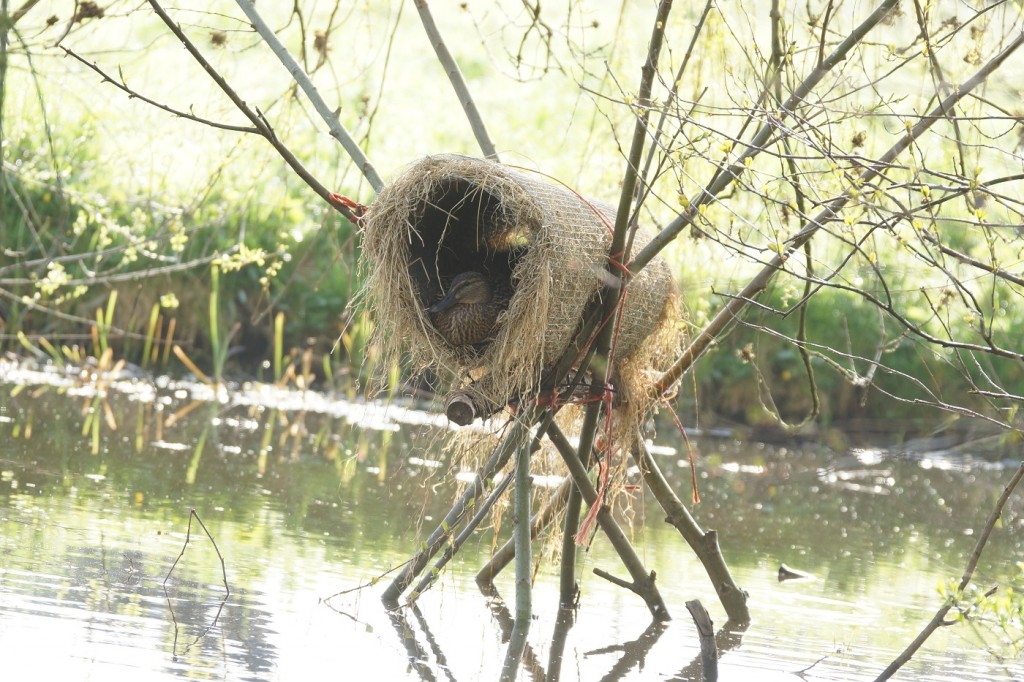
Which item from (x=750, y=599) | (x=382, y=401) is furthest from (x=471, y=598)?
(x=382, y=401)

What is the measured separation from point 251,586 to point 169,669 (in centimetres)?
107

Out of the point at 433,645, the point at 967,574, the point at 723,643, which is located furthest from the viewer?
the point at 723,643

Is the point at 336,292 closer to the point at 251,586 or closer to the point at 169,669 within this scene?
the point at 251,586

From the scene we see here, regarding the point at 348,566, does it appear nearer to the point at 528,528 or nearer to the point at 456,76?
the point at 528,528

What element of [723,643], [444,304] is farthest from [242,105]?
[723,643]

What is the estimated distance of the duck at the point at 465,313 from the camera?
4.37 meters

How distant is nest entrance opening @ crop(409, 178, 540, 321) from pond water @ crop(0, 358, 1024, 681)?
55cm

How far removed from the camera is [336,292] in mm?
11297

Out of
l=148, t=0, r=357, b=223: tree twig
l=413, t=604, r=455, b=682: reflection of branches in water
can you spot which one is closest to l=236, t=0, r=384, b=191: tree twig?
l=148, t=0, r=357, b=223: tree twig

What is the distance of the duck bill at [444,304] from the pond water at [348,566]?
52 cm

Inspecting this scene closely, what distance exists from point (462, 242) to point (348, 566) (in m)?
1.32

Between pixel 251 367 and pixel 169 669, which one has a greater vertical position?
pixel 251 367

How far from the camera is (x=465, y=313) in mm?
4371

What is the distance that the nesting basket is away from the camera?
4.18 meters
